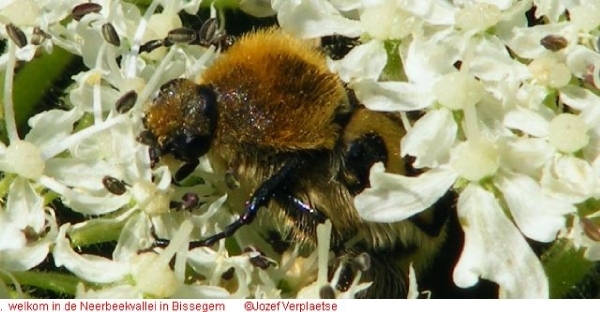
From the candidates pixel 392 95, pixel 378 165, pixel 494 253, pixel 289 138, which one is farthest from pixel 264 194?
pixel 494 253

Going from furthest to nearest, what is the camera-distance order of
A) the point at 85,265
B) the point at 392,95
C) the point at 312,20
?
the point at 312,20 < the point at 392,95 < the point at 85,265

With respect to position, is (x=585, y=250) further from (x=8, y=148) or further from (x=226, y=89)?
(x=8, y=148)

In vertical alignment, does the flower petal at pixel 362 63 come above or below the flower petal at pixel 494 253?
above

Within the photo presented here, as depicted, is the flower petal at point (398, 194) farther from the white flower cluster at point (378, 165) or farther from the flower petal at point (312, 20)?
the flower petal at point (312, 20)

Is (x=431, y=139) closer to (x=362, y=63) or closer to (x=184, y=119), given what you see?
(x=362, y=63)

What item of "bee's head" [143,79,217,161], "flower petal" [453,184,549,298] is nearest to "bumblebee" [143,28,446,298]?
"bee's head" [143,79,217,161]

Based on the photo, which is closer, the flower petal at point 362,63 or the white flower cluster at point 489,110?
the white flower cluster at point 489,110

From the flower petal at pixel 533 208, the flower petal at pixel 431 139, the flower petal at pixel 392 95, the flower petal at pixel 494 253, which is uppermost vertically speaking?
the flower petal at pixel 392 95

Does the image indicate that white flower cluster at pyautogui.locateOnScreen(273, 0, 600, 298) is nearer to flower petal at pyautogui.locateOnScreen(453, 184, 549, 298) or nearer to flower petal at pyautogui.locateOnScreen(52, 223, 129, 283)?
flower petal at pyautogui.locateOnScreen(453, 184, 549, 298)

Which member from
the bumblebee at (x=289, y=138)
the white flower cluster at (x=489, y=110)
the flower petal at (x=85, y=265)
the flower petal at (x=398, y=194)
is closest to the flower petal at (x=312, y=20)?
the white flower cluster at (x=489, y=110)
